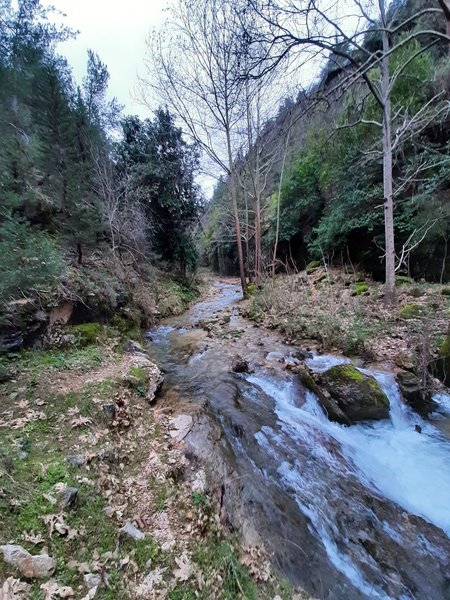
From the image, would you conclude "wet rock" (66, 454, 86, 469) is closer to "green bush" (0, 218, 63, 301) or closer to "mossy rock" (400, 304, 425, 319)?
"green bush" (0, 218, 63, 301)

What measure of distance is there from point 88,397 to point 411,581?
4.11 m

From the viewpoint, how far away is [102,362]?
17.7 ft

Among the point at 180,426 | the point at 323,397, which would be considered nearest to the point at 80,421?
the point at 180,426

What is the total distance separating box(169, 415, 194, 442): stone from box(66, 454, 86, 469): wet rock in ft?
4.12

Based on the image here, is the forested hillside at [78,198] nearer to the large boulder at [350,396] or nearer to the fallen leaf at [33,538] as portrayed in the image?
the fallen leaf at [33,538]

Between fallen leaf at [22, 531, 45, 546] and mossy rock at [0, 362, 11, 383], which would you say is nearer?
fallen leaf at [22, 531, 45, 546]

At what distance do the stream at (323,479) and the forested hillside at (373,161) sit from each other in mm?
4765

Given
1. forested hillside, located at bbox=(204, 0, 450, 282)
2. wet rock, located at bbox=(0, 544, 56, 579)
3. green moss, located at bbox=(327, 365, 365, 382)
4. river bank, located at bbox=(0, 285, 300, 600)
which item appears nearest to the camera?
wet rock, located at bbox=(0, 544, 56, 579)

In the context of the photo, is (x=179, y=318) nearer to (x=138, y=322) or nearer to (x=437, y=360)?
(x=138, y=322)

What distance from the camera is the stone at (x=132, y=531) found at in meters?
2.41

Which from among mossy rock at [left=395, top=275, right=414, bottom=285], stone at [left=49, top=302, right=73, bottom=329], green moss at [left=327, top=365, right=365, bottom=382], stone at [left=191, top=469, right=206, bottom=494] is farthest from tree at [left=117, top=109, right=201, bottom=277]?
stone at [left=191, top=469, right=206, bottom=494]

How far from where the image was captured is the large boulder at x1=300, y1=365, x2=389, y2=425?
190 inches

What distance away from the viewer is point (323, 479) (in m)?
3.44

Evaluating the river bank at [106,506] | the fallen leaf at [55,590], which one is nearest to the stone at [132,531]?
the river bank at [106,506]
